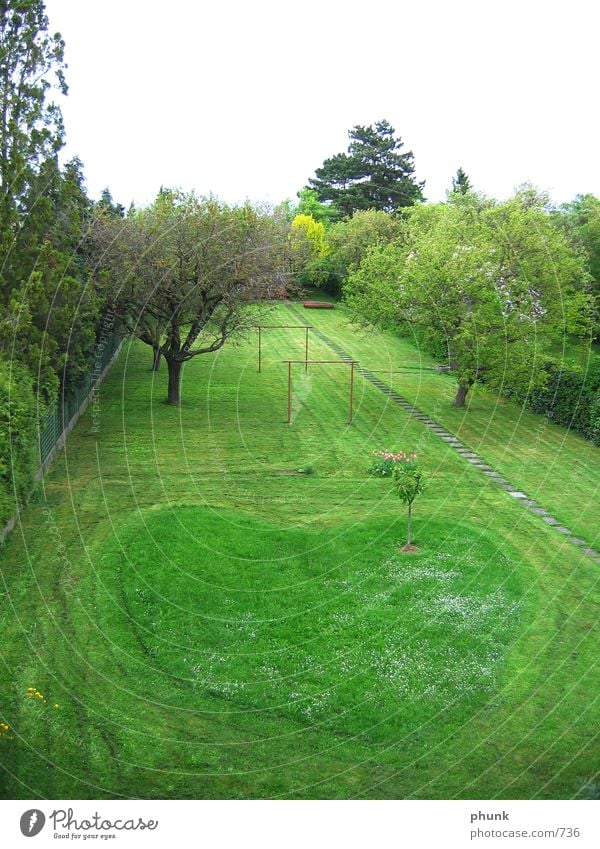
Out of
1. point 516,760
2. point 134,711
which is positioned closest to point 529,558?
point 516,760

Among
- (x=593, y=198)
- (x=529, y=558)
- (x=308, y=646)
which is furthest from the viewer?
(x=593, y=198)

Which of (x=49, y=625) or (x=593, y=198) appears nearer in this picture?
(x=49, y=625)

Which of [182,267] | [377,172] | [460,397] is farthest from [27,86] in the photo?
[377,172]

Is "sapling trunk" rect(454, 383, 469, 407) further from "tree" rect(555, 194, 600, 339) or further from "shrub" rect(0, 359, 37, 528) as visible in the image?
"shrub" rect(0, 359, 37, 528)

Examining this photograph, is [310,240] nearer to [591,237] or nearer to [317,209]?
[317,209]

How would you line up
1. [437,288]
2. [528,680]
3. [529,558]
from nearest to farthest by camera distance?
[528,680]
[529,558]
[437,288]

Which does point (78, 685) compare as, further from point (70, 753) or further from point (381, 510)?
point (381, 510)
